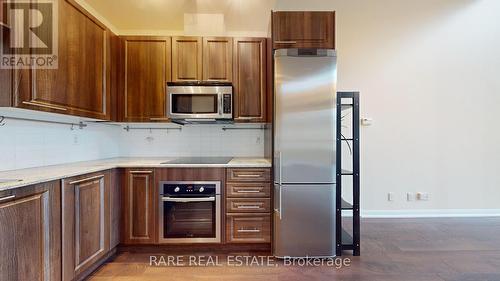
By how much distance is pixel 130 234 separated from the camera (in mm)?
2627

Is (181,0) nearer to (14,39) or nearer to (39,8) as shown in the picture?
(39,8)

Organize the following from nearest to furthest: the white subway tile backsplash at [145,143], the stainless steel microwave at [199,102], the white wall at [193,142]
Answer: the white subway tile backsplash at [145,143], the stainless steel microwave at [199,102], the white wall at [193,142]

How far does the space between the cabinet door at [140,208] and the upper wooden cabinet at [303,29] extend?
1.86m

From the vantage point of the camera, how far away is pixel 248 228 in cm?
266

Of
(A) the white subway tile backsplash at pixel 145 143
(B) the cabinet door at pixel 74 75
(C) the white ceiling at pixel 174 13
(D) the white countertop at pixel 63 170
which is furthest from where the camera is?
(C) the white ceiling at pixel 174 13

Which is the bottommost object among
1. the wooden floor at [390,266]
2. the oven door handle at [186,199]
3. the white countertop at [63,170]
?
the wooden floor at [390,266]

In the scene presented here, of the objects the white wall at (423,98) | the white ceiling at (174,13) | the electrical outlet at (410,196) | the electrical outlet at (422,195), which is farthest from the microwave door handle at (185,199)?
the electrical outlet at (422,195)

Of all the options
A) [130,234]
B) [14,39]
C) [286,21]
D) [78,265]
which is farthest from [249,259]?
[14,39]

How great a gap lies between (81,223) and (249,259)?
1.49 metres

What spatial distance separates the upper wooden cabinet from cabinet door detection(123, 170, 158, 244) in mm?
1862

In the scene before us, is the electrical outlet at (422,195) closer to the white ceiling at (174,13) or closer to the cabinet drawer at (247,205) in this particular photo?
the cabinet drawer at (247,205)

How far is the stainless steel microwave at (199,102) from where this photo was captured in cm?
284

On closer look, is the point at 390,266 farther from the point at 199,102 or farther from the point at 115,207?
the point at 115,207

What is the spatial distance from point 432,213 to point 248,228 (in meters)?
2.91
